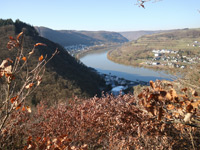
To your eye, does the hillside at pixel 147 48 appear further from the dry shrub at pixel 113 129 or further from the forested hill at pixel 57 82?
the dry shrub at pixel 113 129

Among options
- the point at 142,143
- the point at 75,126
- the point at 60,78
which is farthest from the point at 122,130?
the point at 60,78

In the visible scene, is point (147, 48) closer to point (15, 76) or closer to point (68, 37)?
point (68, 37)

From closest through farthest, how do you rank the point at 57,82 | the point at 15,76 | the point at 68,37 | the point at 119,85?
the point at 15,76 < the point at 57,82 < the point at 119,85 < the point at 68,37

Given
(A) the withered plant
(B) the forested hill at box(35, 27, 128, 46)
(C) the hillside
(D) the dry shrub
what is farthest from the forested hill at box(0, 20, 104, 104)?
(B) the forested hill at box(35, 27, 128, 46)

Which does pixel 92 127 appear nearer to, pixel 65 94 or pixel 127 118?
pixel 127 118

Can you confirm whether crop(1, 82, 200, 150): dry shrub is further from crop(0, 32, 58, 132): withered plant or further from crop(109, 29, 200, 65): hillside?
crop(109, 29, 200, 65): hillside

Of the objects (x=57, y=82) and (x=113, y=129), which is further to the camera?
(x=57, y=82)

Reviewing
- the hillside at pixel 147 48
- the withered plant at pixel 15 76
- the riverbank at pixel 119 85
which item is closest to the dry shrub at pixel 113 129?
the withered plant at pixel 15 76

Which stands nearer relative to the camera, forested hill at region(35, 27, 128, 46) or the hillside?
the hillside

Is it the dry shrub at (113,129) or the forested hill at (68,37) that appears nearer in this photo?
A: the dry shrub at (113,129)

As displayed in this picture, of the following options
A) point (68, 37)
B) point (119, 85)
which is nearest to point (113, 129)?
point (119, 85)

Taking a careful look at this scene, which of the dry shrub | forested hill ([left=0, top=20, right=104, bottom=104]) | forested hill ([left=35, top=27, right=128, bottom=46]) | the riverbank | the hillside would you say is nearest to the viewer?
the dry shrub

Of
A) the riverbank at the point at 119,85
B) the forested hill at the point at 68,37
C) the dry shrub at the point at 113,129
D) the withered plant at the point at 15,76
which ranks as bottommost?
the riverbank at the point at 119,85
